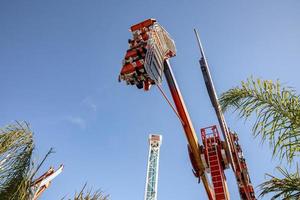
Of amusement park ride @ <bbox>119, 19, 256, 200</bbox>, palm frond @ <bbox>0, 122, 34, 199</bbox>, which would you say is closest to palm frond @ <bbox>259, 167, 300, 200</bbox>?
palm frond @ <bbox>0, 122, 34, 199</bbox>

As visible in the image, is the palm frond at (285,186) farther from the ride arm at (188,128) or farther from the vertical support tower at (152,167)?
the vertical support tower at (152,167)

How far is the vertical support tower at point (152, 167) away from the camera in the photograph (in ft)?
160

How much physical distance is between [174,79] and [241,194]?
336 inches

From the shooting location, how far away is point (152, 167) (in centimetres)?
5406

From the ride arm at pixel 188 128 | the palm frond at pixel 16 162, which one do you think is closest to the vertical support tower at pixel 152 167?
the ride arm at pixel 188 128

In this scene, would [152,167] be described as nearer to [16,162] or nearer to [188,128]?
[188,128]

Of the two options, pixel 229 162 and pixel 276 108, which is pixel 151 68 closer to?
pixel 276 108

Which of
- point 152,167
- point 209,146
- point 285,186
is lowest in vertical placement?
point 285,186

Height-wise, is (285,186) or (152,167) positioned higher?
(152,167)

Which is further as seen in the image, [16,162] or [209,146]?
[209,146]

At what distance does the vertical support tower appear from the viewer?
160 feet

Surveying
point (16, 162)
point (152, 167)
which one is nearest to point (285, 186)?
point (16, 162)

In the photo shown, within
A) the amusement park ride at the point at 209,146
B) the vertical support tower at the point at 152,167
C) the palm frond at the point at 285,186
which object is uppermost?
the vertical support tower at the point at 152,167

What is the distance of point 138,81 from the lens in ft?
34.7
